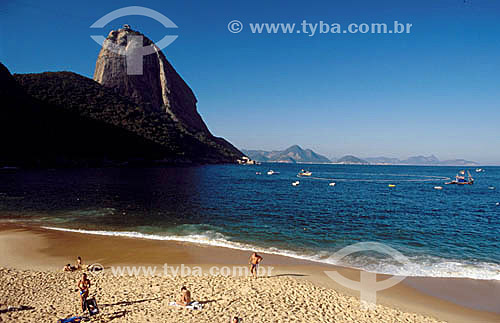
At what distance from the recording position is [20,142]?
71125 mm

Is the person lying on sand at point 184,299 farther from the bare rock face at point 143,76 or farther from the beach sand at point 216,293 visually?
the bare rock face at point 143,76

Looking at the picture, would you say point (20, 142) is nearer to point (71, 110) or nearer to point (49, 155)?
point (49, 155)

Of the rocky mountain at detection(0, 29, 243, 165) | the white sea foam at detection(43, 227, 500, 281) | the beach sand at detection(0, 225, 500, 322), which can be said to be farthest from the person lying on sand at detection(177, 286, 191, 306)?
the rocky mountain at detection(0, 29, 243, 165)

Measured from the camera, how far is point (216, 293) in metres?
10.7

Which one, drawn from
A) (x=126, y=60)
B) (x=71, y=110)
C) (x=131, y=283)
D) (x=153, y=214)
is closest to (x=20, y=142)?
(x=71, y=110)

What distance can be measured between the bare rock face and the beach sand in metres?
145

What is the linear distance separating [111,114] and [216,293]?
118135 mm

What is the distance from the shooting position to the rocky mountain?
77.1 m

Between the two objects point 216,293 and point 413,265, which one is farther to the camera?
point 413,265

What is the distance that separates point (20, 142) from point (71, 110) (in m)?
29.4

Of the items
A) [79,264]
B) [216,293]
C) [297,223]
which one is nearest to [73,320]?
[216,293]

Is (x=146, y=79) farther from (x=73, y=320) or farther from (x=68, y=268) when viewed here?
(x=73, y=320)

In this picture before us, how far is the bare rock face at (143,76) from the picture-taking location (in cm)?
14575

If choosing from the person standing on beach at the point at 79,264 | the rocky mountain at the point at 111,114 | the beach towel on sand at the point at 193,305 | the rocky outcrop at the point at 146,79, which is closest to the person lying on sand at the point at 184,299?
the beach towel on sand at the point at 193,305
